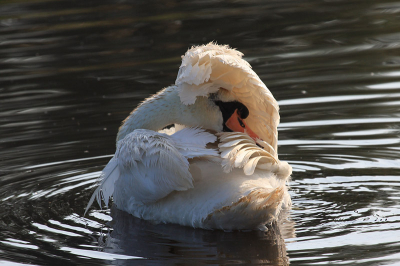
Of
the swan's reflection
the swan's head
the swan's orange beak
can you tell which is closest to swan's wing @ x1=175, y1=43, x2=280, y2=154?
the swan's head

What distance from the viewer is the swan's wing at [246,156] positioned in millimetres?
5578

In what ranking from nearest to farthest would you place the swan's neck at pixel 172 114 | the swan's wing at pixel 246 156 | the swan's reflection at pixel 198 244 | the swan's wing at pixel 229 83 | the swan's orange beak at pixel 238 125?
the swan's reflection at pixel 198 244
the swan's wing at pixel 246 156
the swan's wing at pixel 229 83
the swan's orange beak at pixel 238 125
the swan's neck at pixel 172 114

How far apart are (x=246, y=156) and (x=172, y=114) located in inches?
72.2

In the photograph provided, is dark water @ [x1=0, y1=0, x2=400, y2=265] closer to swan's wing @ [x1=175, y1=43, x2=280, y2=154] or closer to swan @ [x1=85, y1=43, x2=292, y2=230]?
swan @ [x1=85, y1=43, x2=292, y2=230]

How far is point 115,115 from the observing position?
10.4 m

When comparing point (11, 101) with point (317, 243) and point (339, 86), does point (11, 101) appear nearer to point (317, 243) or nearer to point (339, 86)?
point (339, 86)

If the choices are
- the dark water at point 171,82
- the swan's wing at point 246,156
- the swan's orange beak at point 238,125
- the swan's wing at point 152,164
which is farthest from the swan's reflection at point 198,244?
the swan's orange beak at point 238,125

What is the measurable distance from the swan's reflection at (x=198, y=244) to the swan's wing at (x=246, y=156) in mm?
528

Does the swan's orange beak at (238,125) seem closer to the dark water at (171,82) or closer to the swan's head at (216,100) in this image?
the swan's head at (216,100)

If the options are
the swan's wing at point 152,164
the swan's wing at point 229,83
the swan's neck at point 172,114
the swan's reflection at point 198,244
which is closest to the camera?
the swan's reflection at point 198,244

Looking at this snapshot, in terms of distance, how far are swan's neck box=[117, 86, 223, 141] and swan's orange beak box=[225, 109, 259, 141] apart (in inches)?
6.8

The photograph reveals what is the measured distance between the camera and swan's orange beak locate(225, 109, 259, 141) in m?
6.62

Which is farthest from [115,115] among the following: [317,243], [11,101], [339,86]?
[317,243]

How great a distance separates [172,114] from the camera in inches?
287
